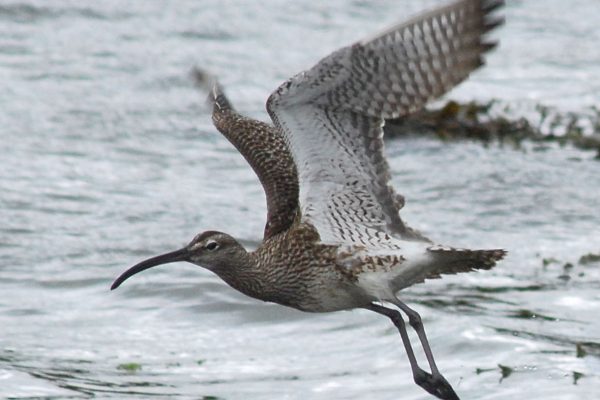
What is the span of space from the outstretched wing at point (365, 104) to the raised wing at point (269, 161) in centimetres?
44

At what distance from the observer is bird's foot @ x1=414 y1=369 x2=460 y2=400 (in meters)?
7.89

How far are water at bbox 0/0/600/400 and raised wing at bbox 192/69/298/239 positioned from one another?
938mm

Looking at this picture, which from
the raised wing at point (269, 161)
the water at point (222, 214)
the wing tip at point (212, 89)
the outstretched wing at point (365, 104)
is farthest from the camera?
the wing tip at point (212, 89)

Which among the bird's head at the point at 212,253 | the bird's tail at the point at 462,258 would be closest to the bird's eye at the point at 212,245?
the bird's head at the point at 212,253

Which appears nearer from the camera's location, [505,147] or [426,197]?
[426,197]

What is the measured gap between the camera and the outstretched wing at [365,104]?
718cm

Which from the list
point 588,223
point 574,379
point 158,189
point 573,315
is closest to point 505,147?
point 588,223

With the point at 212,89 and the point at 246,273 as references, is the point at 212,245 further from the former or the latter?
the point at 212,89

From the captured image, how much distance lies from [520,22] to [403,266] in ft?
35.8

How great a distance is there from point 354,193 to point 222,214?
15.1ft

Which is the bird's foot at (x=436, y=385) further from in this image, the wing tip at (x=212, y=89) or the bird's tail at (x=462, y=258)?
the wing tip at (x=212, y=89)

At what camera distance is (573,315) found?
31.8 feet

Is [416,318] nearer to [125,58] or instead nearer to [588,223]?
[588,223]

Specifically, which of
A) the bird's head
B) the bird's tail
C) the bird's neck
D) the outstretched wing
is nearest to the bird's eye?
the bird's head
